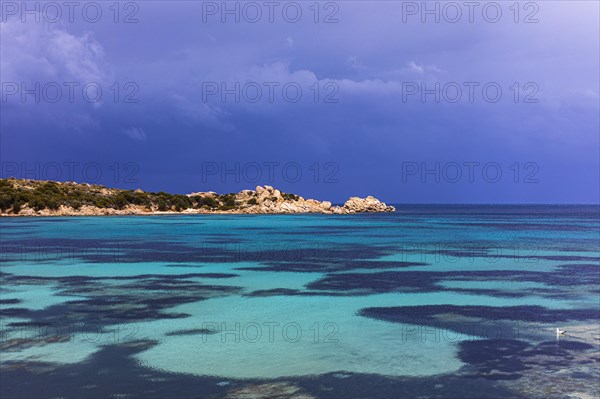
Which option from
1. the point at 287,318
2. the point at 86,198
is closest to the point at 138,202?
the point at 86,198

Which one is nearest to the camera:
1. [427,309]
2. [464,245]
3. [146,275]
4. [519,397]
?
[519,397]

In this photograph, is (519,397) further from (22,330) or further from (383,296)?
(22,330)

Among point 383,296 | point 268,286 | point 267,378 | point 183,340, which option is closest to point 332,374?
point 267,378

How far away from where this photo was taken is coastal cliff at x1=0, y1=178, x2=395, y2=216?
4584 inches

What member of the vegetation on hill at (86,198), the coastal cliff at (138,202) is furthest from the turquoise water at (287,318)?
the coastal cliff at (138,202)

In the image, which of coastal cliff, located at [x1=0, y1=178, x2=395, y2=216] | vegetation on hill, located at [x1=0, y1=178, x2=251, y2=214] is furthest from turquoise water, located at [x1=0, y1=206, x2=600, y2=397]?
coastal cliff, located at [x1=0, y1=178, x2=395, y2=216]

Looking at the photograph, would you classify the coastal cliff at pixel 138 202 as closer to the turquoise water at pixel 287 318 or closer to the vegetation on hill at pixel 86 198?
the vegetation on hill at pixel 86 198

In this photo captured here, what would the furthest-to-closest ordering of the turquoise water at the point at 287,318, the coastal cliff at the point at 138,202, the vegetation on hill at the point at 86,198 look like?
the coastal cliff at the point at 138,202 → the vegetation on hill at the point at 86,198 → the turquoise water at the point at 287,318

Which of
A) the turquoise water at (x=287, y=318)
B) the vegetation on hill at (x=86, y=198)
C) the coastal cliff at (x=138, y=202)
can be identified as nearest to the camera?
the turquoise water at (x=287, y=318)

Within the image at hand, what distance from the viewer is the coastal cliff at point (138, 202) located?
116438mm

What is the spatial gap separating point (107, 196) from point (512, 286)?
126m

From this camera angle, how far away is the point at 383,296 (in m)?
24.2

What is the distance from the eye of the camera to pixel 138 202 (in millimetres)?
139750

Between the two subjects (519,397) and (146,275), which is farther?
(146,275)
